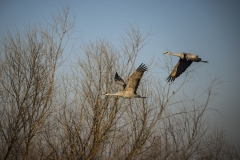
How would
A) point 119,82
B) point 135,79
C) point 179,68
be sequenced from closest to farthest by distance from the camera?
point 135,79 < point 119,82 < point 179,68

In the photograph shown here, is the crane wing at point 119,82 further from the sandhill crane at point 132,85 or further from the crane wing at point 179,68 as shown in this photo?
the crane wing at point 179,68

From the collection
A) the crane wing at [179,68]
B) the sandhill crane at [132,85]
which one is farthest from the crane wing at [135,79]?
the crane wing at [179,68]

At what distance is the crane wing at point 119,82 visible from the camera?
611cm

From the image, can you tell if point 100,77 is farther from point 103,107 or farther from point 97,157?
point 97,157

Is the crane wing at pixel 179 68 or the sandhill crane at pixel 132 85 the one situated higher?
the crane wing at pixel 179 68

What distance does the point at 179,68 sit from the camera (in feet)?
22.6

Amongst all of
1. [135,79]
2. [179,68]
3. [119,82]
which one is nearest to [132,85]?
[135,79]

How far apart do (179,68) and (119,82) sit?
6.64ft

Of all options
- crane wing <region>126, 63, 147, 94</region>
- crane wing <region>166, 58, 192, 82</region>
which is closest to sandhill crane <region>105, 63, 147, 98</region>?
crane wing <region>126, 63, 147, 94</region>

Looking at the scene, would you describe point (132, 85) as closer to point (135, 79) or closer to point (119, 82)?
point (135, 79)

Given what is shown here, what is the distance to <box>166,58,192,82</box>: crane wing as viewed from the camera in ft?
22.4

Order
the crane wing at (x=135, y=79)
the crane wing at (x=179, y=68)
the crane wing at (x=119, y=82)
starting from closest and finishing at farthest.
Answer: the crane wing at (x=135, y=79), the crane wing at (x=119, y=82), the crane wing at (x=179, y=68)

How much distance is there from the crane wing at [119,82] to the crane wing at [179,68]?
5.07 ft

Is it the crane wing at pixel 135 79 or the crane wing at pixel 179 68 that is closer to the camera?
the crane wing at pixel 135 79
